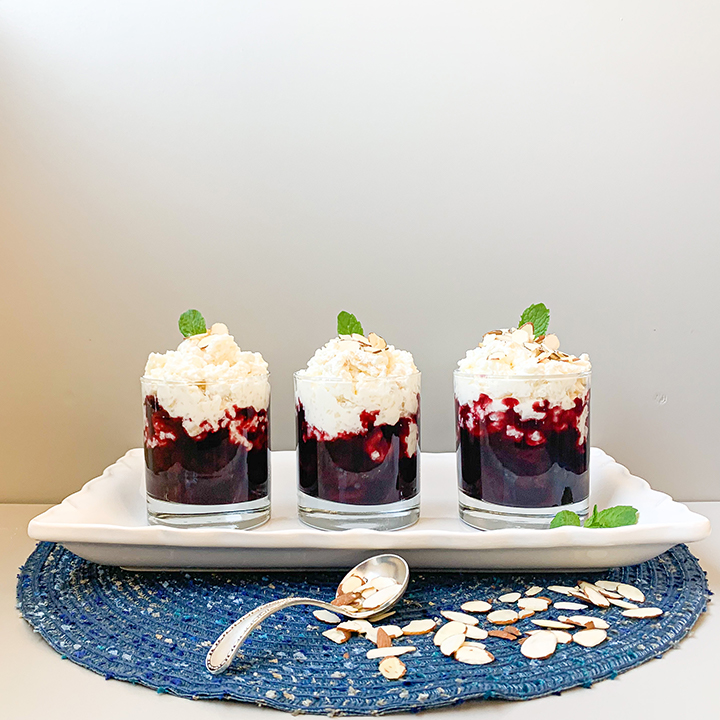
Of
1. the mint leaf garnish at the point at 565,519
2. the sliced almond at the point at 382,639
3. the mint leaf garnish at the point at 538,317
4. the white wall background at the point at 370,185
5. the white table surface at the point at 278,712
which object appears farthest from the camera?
the white wall background at the point at 370,185

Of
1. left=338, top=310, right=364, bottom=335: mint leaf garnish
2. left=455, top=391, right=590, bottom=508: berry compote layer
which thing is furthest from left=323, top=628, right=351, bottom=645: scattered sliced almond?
left=338, top=310, right=364, bottom=335: mint leaf garnish

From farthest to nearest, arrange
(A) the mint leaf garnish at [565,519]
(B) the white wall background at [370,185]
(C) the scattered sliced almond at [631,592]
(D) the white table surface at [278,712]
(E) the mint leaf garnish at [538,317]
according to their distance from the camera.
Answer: (B) the white wall background at [370,185]
(E) the mint leaf garnish at [538,317]
(A) the mint leaf garnish at [565,519]
(C) the scattered sliced almond at [631,592]
(D) the white table surface at [278,712]

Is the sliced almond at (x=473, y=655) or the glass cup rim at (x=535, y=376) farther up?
the glass cup rim at (x=535, y=376)

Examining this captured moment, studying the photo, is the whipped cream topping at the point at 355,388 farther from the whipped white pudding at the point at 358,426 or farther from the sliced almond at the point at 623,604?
the sliced almond at the point at 623,604

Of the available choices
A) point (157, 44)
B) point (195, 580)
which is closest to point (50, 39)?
point (157, 44)

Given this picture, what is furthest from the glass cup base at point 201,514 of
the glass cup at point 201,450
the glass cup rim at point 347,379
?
the glass cup rim at point 347,379

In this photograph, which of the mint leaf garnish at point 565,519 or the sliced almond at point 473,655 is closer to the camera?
the sliced almond at point 473,655

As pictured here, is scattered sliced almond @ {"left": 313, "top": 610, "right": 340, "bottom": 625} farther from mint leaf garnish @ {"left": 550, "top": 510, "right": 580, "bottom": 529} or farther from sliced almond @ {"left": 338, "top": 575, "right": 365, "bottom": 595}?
mint leaf garnish @ {"left": 550, "top": 510, "right": 580, "bottom": 529}

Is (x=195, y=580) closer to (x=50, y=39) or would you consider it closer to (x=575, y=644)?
(x=575, y=644)
